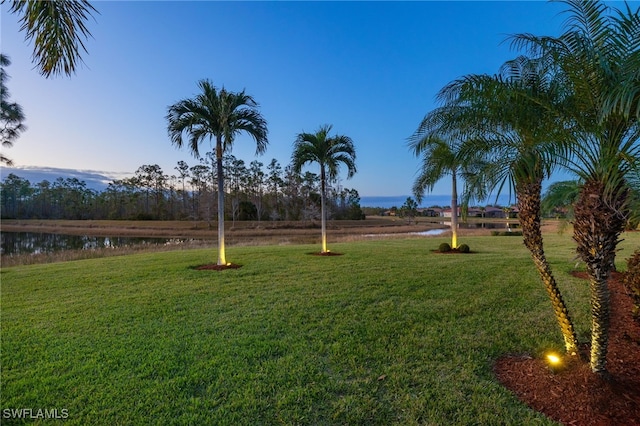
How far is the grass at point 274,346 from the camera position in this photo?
8.17 feet

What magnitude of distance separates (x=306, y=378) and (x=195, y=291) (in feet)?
14.0

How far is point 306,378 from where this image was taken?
2949 millimetres

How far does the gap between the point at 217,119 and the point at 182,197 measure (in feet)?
167

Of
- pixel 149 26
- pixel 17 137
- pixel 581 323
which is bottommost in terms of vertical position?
pixel 581 323

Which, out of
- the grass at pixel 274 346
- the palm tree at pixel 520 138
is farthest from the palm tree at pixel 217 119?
the palm tree at pixel 520 138

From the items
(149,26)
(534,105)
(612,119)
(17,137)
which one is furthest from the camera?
(17,137)

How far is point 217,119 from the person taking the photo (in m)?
8.96

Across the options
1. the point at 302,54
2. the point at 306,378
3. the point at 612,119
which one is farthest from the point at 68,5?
the point at 302,54

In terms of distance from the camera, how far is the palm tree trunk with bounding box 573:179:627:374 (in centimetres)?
266

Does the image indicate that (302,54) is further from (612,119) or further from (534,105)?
(612,119)

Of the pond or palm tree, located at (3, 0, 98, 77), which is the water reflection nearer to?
the pond

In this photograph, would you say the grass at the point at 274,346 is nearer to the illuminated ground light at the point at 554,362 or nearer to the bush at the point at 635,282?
the illuminated ground light at the point at 554,362

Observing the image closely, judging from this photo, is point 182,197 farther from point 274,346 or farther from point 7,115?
point 274,346

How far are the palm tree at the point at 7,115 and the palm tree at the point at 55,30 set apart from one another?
14138mm
